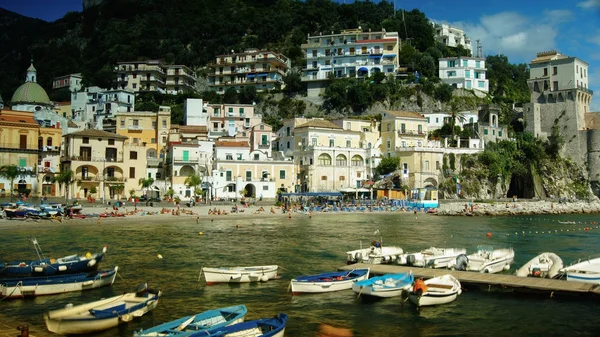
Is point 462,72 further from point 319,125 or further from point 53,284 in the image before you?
point 53,284

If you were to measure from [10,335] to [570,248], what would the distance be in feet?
96.7

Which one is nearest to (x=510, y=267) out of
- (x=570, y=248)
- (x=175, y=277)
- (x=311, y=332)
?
(x=570, y=248)

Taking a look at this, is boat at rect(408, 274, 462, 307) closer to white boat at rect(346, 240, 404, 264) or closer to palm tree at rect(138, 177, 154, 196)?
white boat at rect(346, 240, 404, 264)

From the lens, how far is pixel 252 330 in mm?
12469

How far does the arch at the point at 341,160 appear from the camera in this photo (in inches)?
2615

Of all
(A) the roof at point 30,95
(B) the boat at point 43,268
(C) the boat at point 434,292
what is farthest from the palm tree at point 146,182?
(C) the boat at point 434,292

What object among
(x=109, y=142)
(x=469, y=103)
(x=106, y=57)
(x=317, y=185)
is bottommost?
(x=317, y=185)

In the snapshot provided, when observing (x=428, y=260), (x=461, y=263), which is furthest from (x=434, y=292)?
(x=428, y=260)

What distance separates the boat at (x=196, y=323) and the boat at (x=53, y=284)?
7029 mm

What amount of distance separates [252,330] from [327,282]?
252 inches

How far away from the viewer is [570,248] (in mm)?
30234

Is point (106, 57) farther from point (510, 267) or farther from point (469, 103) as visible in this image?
point (510, 267)

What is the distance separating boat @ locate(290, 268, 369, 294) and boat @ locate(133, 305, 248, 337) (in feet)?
14.3

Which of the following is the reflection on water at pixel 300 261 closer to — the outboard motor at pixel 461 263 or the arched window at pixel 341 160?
the outboard motor at pixel 461 263
